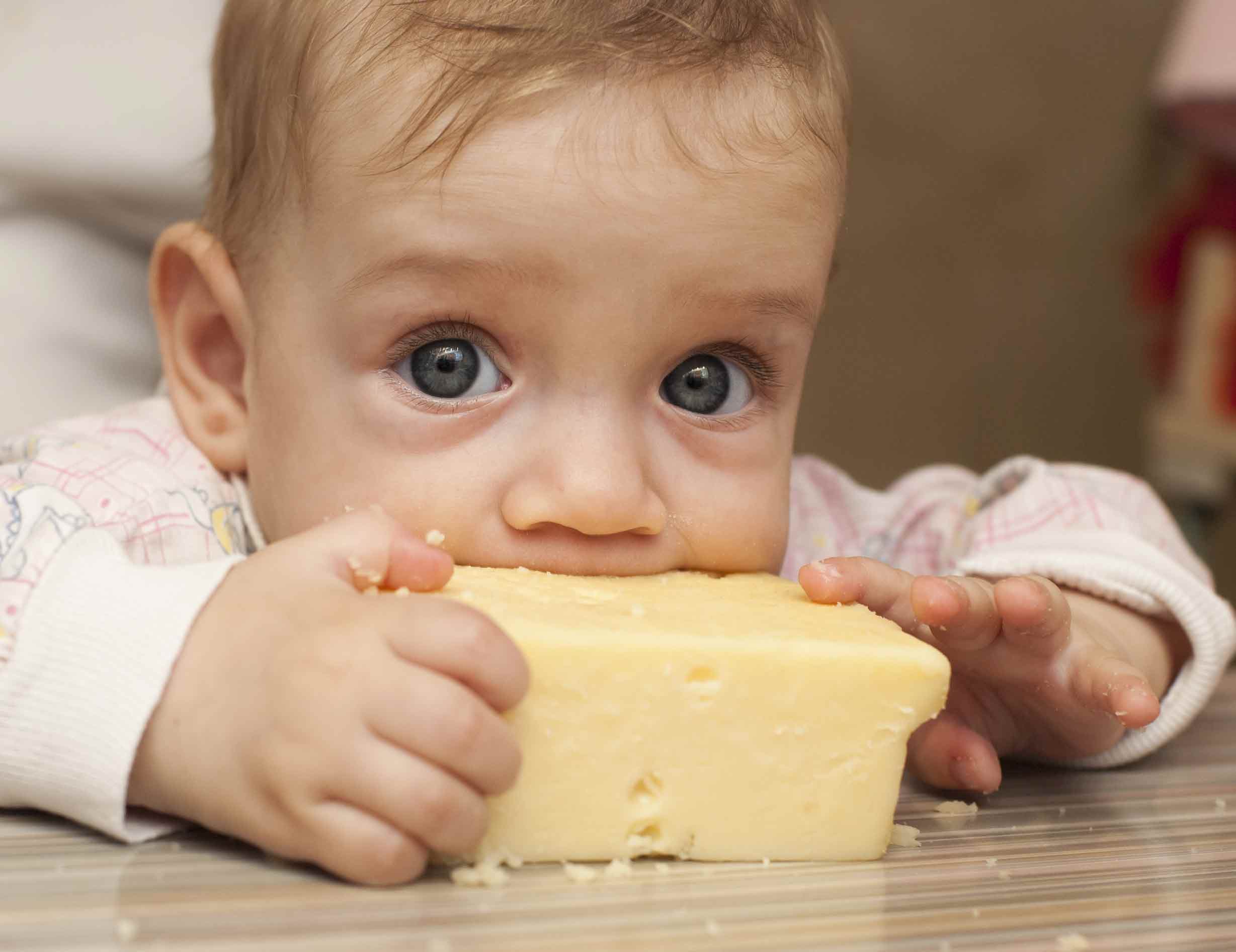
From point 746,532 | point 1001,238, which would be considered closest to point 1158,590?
point 746,532

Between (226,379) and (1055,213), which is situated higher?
(226,379)

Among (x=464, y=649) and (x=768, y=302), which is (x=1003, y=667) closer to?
(x=768, y=302)

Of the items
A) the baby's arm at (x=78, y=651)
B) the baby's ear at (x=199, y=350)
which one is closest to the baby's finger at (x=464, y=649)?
the baby's arm at (x=78, y=651)

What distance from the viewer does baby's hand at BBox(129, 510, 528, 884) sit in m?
0.50

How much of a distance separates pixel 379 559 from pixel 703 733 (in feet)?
0.48

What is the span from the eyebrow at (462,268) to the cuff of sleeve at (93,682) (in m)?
0.17

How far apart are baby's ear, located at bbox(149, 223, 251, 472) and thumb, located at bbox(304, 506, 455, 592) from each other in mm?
242

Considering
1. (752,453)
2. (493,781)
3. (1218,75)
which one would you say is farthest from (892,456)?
(493,781)

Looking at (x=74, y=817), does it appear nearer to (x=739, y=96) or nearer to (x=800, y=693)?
(x=800, y=693)

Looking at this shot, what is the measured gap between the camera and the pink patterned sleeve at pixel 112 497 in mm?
612

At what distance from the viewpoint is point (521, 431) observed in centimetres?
66

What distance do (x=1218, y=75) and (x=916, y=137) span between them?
1.25 feet

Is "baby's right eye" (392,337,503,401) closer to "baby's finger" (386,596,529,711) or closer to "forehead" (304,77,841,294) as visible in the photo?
"forehead" (304,77,841,294)

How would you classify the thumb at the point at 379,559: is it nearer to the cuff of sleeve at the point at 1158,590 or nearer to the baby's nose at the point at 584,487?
the baby's nose at the point at 584,487
